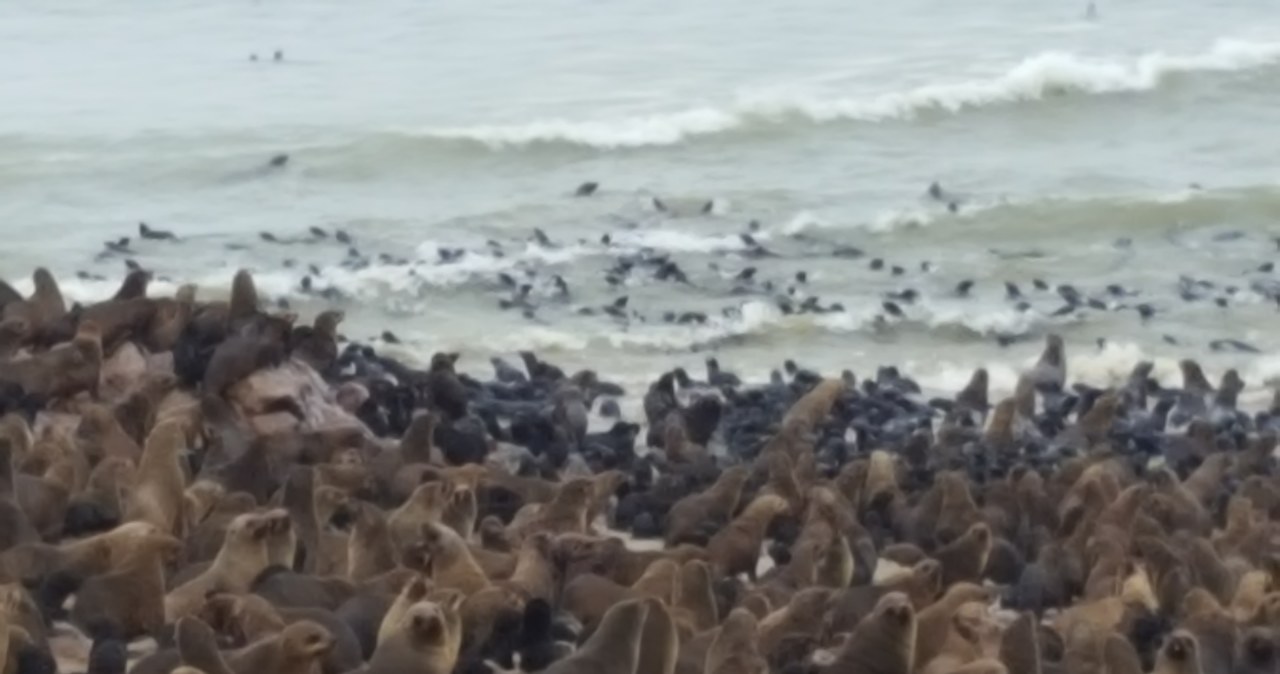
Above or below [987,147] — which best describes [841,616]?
above

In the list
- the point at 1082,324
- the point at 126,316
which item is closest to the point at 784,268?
the point at 1082,324

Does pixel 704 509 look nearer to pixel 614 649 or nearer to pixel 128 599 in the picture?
pixel 128 599

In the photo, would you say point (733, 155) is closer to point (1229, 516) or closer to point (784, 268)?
point (784, 268)

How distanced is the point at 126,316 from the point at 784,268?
8.96 m

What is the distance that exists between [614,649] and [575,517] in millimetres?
2843

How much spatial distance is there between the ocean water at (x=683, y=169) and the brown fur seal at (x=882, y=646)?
28.0ft

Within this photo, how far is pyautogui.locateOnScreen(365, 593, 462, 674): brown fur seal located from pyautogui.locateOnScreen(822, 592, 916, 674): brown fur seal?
1246 mm

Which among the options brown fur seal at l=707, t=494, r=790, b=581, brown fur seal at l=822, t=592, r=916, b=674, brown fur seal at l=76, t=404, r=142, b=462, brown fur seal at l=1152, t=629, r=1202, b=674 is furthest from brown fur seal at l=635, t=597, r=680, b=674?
brown fur seal at l=76, t=404, r=142, b=462

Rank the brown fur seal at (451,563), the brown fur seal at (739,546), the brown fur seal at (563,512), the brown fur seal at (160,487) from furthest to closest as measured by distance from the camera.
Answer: the brown fur seal at (563,512) < the brown fur seal at (739,546) < the brown fur seal at (160,487) < the brown fur seal at (451,563)

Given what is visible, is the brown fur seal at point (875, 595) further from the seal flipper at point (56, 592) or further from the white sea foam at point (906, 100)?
the white sea foam at point (906, 100)

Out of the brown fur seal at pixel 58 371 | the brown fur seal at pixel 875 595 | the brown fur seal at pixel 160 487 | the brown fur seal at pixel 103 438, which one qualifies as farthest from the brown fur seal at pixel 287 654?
the brown fur seal at pixel 58 371

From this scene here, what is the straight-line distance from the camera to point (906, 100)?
30109 millimetres

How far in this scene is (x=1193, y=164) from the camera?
88.2 ft

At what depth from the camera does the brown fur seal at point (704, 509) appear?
1116 centimetres
